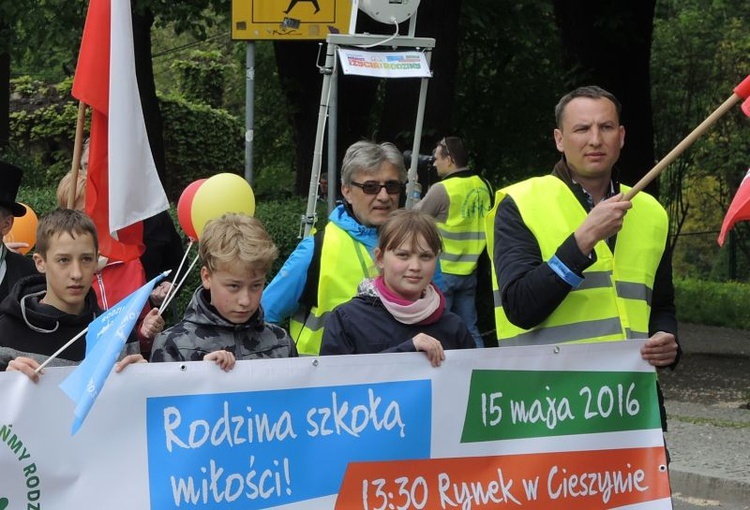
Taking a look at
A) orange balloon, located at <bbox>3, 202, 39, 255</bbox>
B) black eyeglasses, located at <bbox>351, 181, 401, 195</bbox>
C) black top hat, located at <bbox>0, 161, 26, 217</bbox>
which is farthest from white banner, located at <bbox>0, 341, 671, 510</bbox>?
orange balloon, located at <bbox>3, 202, 39, 255</bbox>

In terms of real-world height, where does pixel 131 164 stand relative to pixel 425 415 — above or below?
above

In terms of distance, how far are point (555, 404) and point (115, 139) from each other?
6.82 ft

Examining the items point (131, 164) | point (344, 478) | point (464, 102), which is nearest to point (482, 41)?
point (464, 102)

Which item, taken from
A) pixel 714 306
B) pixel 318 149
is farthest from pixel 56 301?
pixel 714 306

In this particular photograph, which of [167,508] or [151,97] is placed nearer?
[167,508]

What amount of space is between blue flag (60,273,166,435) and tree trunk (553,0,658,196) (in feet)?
35.5

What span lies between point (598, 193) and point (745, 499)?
13.3 ft

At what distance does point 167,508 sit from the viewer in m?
3.71

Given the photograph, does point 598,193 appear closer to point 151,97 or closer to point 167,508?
point 167,508

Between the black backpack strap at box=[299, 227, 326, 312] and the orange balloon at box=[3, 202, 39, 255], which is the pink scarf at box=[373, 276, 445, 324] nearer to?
the black backpack strap at box=[299, 227, 326, 312]

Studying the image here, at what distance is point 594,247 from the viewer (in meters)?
4.23

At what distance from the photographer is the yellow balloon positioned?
6.74m

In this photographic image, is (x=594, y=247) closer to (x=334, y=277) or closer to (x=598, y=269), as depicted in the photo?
(x=598, y=269)

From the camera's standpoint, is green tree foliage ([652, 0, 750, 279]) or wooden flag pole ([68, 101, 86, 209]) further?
green tree foliage ([652, 0, 750, 279])
